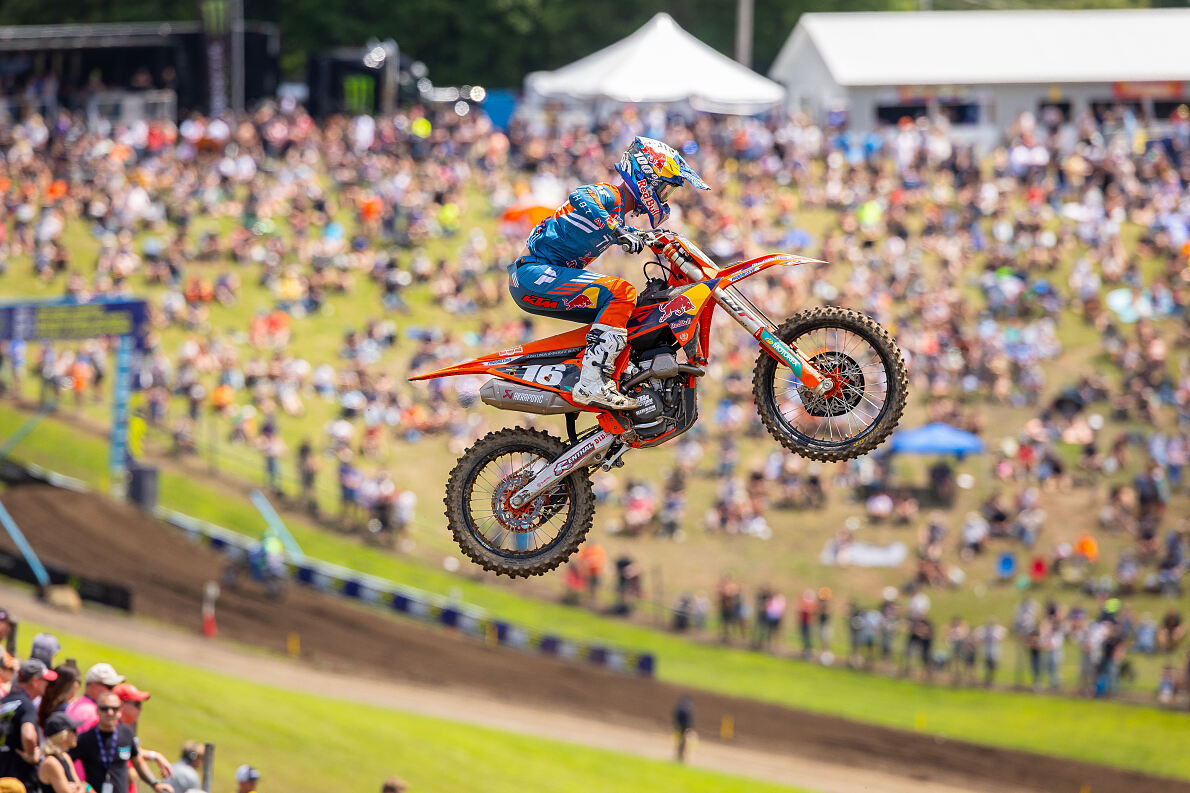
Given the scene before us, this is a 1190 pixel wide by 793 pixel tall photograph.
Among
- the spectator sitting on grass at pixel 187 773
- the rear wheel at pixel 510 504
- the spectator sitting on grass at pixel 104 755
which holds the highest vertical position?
the rear wheel at pixel 510 504

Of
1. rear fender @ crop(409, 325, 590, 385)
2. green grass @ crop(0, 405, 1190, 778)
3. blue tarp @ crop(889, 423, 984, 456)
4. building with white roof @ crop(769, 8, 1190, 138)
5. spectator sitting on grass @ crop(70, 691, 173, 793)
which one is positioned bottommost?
green grass @ crop(0, 405, 1190, 778)

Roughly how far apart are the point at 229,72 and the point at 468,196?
10160mm

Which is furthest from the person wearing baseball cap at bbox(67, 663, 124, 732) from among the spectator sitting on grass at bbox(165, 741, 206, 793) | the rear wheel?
the rear wheel

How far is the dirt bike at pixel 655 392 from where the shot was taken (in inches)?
438

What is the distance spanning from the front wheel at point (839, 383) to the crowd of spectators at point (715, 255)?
20935mm

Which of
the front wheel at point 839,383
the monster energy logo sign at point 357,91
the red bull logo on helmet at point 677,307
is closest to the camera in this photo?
the front wheel at point 839,383

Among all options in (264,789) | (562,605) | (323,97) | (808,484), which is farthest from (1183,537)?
(323,97)

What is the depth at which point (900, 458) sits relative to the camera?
38.4 metres

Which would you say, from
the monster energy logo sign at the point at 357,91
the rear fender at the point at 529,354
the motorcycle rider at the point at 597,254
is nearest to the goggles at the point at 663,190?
the motorcycle rider at the point at 597,254

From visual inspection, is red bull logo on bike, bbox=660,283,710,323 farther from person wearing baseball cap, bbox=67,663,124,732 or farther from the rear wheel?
person wearing baseball cap, bbox=67,663,124,732

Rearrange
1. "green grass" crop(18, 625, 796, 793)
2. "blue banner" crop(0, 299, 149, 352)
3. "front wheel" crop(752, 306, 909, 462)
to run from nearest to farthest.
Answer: "front wheel" crop(752, 306, 909, 462) < "green grass" crop(18, 625, 796, 793) < "blue banner" crop(0, 299, 149, 352)

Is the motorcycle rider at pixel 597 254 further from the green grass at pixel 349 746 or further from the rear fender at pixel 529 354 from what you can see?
the green grass at pixel 349 746

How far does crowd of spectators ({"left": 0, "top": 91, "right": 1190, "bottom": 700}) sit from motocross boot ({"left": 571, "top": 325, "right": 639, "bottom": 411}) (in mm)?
21601

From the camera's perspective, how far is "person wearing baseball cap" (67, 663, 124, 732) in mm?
11617
